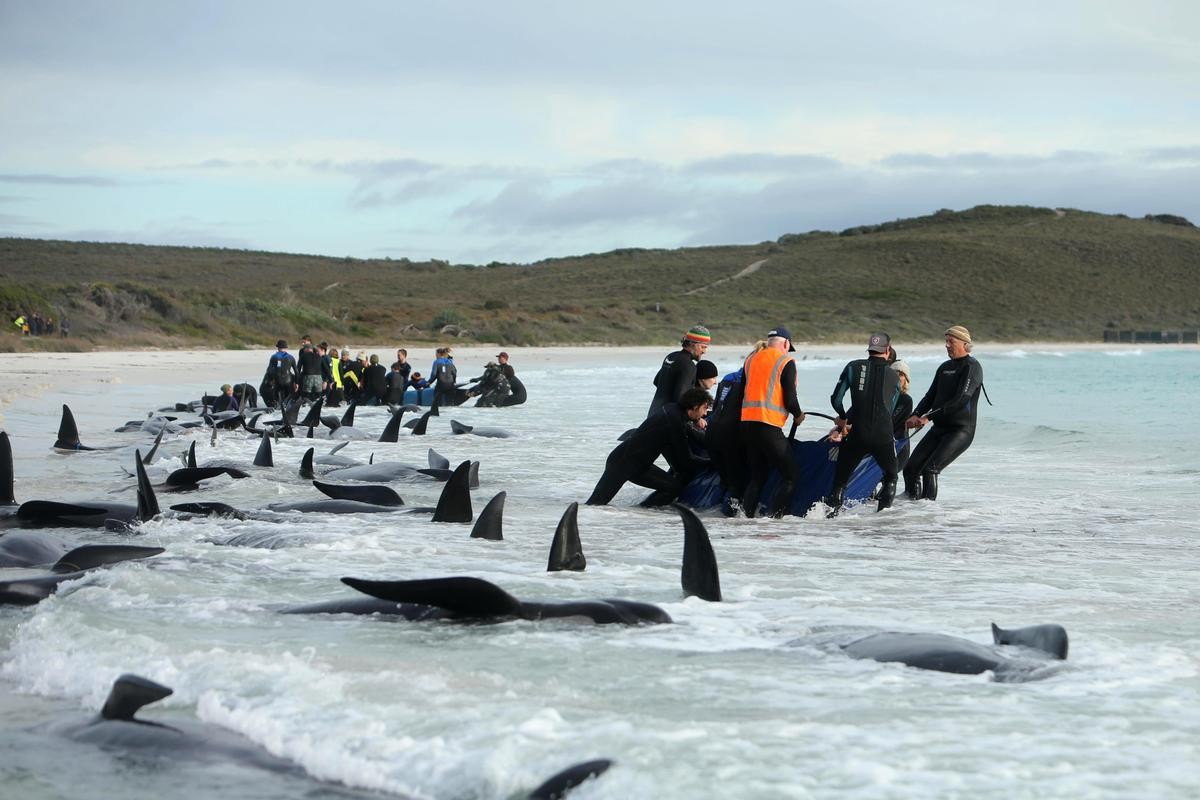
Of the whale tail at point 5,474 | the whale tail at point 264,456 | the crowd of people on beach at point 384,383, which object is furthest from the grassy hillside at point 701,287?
Answer: the whale tail at point 5,474

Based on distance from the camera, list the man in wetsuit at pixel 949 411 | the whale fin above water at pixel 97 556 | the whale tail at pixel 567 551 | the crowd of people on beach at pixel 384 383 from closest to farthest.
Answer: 1. the whale fin above water at pixel 97 556
2. the whale tail at pixel 567 551
3. the man in wetsuit at pixel 949 411
4. the crowd of people on beach at pixel 384 383

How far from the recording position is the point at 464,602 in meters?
5.78

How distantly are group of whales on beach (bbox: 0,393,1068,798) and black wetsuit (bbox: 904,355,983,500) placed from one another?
3718mm

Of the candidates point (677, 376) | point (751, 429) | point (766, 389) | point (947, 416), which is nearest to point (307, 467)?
point (677, 376)

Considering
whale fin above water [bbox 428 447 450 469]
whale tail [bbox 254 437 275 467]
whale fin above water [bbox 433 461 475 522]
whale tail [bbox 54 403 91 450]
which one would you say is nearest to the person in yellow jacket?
whale fin above water [bbox 433 461 475 522]

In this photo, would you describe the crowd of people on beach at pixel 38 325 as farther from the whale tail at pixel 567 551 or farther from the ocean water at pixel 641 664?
the whale tail at pixel 567 551

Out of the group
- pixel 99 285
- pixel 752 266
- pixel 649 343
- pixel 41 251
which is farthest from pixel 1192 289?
pixel 41 251

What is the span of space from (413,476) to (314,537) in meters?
3.77

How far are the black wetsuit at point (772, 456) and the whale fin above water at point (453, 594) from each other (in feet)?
13.3

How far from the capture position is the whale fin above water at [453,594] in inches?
219

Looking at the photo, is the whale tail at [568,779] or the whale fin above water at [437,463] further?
the whale fin above water at [437,463]

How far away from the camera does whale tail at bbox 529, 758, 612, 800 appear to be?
12.5 ft

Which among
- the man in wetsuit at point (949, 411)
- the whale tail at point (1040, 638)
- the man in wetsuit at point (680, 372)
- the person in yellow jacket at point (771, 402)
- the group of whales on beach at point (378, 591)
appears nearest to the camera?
the group of whales on beach at point (378, 591)

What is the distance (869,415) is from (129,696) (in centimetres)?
639
